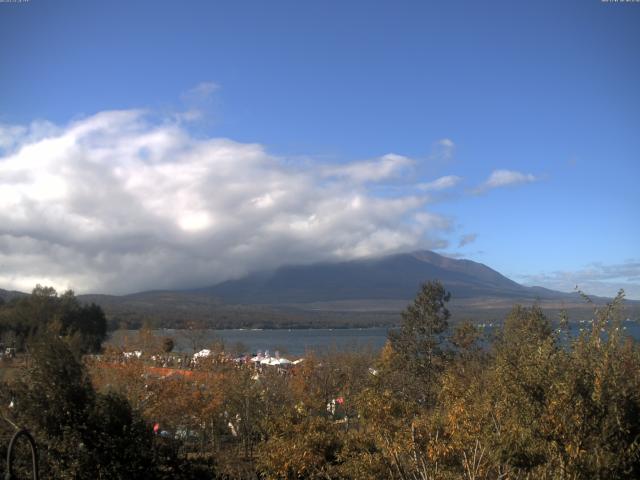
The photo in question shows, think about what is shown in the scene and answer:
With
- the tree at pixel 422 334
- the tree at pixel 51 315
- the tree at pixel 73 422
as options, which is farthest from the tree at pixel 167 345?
the tree at pixel 73 422

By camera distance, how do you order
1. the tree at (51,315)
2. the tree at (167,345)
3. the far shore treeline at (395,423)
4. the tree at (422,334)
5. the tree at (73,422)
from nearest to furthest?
the far shore treeline at (395,423) < the tree at (73,422) < the tree at (422,334) < the tree at (167,345) < the tree at (51,315)

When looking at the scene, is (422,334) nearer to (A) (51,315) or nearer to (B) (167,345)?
(B) (167,345)

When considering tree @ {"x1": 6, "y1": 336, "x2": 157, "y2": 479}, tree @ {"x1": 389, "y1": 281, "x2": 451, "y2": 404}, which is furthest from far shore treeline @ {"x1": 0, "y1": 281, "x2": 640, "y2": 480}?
tree @ {"x1": 389, "y1": 281, "x2": 451, "y2": 404}

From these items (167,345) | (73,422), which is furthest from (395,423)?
(167,345)

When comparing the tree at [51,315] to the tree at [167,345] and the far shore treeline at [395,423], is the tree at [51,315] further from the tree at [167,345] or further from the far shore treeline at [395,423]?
the far shore treeline at [395,423]

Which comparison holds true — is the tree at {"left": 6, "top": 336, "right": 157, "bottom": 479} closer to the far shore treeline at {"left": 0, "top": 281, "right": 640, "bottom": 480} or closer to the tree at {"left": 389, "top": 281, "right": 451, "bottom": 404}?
the far shore treeline at {"left": 0, "top": 281, "right": 640, "bottom": 480}

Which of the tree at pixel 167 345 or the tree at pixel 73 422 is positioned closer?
the tree at pixel 73 422

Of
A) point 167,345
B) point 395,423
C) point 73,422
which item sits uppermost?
point 395,423

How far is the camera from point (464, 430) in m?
9.25

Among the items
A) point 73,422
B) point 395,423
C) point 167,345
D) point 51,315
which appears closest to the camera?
point 395,423

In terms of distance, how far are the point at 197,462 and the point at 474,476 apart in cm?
870

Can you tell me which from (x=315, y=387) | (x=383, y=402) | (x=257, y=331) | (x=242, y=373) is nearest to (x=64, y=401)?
(x=383, y=402)

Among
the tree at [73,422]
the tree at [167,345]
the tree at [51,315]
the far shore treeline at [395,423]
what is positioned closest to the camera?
the far shore treeline at [395,423]

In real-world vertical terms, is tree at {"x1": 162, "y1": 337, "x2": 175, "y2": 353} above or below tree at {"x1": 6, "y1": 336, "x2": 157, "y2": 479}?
below
